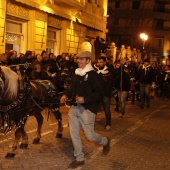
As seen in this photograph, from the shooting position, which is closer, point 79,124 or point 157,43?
point 79,124

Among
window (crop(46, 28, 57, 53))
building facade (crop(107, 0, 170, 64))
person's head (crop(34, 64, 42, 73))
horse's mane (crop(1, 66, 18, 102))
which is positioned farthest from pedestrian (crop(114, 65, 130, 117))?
building facade (crop(107, 0, 170, 64))

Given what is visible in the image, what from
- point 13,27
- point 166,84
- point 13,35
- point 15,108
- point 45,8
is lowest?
point 166,84

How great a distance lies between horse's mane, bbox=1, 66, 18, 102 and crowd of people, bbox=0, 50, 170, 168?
2.93 ft

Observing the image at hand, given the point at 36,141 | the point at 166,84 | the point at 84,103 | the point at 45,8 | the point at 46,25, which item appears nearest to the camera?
the point at 84,103

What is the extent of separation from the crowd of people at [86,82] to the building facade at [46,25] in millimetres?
3026

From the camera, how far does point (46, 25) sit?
19.8 metres

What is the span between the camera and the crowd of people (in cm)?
627

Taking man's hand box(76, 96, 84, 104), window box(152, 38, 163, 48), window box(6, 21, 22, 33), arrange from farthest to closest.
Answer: window box(152, 38, 163, 48), window box(6, 21, 22, 33), man's hand box(76, 96, 84, 104)

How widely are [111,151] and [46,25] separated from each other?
43.3ft

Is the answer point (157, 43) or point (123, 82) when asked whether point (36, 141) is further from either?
point (157, 43)

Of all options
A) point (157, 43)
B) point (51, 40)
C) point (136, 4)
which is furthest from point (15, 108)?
point (157, 43)

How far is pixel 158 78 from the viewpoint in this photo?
2284cm

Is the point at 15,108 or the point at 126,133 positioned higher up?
the point at 15,108

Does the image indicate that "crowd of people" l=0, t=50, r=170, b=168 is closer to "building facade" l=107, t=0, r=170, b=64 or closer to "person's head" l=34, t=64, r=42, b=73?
"person's head" l=34, t=64, r=42, b=73
